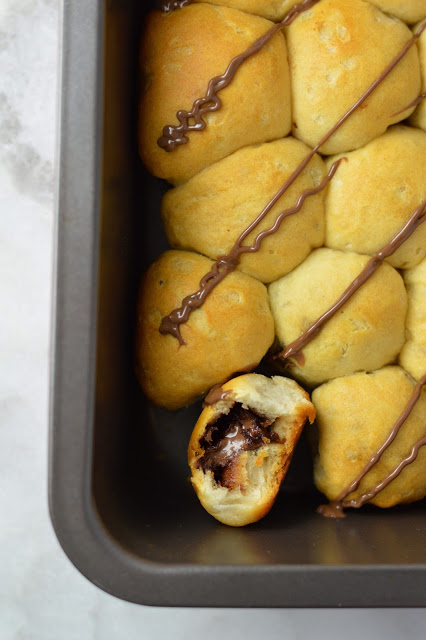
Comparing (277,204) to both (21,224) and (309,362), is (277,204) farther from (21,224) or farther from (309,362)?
(21,224)

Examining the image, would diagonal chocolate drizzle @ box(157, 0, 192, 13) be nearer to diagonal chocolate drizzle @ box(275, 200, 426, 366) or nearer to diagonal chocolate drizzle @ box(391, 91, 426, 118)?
diagonal chocolate drizzle @ box(391, 91, 426, 118)

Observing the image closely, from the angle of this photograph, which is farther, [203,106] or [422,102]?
[422,102]

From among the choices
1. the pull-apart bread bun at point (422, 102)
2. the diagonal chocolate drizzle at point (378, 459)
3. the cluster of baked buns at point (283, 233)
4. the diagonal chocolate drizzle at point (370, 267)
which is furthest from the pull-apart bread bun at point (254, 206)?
the diagonal chocolate drizzle at point (378, 459)

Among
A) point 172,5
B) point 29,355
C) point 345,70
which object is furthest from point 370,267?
point 29,355

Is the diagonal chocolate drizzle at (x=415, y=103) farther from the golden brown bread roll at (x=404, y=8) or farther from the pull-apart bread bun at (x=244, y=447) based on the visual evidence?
the pull-apart bread bun at (x=244, y=447)

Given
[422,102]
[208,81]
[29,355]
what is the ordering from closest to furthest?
1. [208,81]
2. [422,102]
3. [29,355]

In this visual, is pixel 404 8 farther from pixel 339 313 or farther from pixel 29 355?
pixel 29 355

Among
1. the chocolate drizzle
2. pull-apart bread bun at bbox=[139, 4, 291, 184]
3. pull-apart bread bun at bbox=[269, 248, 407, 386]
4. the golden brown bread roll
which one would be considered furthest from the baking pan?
the golden brown bread roll

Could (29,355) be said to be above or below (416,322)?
below
